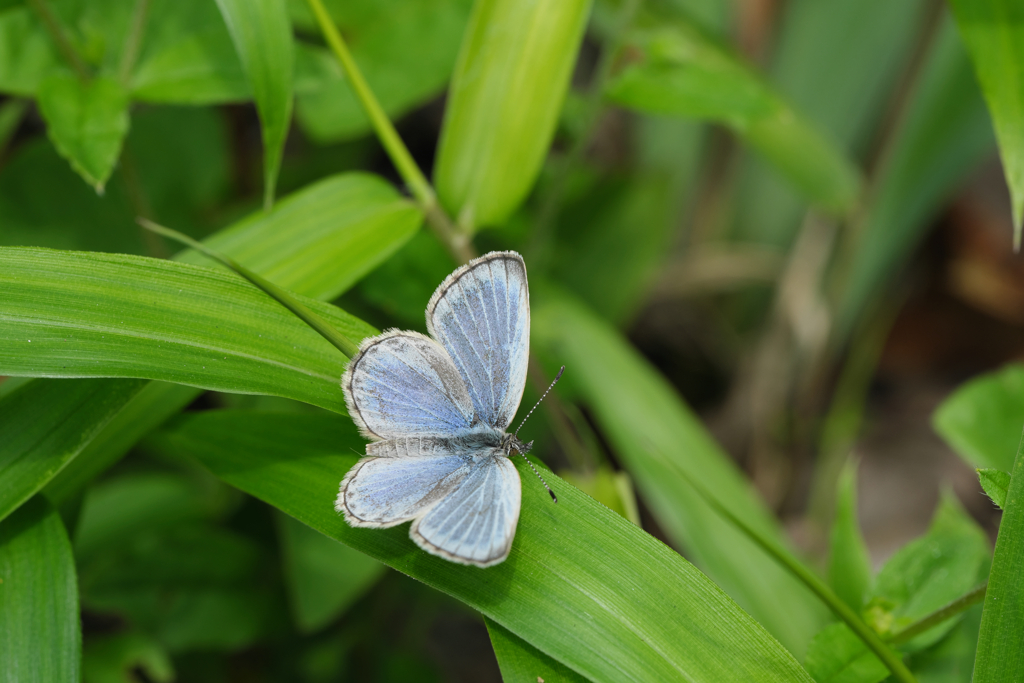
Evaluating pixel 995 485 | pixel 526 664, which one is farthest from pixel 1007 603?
pixel 526 664

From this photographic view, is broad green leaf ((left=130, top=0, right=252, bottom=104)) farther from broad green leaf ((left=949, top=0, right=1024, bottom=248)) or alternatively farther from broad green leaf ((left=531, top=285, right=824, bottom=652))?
broad green leaf ((left=949, top=0, right=1024, bottom=248))

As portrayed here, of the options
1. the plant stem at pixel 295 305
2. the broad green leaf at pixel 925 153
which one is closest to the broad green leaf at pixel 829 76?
the broad green leaf at pixel 925 153

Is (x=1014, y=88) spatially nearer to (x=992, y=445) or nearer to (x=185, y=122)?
(x=992, y=445)

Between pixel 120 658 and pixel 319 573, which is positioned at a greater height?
pixel 319 573

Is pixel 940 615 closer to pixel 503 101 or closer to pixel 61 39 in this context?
pixel 503 101

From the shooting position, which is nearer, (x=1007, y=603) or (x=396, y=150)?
(x=1007, y=603)

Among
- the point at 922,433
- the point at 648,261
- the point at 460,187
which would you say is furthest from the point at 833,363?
the point at 460,187

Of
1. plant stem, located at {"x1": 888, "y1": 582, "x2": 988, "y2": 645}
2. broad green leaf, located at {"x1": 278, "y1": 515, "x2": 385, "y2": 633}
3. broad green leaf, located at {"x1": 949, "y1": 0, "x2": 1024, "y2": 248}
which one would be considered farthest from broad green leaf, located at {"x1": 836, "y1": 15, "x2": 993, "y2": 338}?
broad green leaf, located at {"x1": 278, "y1": 515, "x2": 385, "y2": 633}

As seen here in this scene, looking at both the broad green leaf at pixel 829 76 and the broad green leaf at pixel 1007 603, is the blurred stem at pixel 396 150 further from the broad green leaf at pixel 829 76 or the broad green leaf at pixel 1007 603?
the broad green leaf at pixel 829 76
